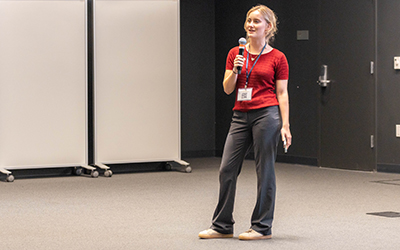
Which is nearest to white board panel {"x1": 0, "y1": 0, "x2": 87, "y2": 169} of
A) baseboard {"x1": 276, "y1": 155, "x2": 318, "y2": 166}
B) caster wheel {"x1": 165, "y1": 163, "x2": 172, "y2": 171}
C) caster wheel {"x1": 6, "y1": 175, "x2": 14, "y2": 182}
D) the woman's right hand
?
caster wheel {"x1": 6, "y1": 175, "x2": 14, "y2": 182}

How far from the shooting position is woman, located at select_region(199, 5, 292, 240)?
312 centimetres

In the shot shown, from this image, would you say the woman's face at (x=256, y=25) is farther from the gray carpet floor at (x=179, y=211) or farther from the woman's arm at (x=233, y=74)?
the gray carpet floor at (x=179, y=211)

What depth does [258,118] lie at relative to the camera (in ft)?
10.3

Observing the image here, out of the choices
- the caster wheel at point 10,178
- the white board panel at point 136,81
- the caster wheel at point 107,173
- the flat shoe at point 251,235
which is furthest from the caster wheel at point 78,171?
the flat shoe at point 251,235

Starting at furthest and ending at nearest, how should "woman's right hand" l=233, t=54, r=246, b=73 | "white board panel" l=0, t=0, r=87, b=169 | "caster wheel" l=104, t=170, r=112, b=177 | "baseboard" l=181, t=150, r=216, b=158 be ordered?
"baseboard" l=181, t=150, r=216, b=158 < "caster wheel" l=104, t=170, r=112, b=177 < "white board panel" l=0, t=0, r=87, b=169 < "woman's right hand" l=233, t=54, r=246, b=73

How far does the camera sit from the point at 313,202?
14.9 feet

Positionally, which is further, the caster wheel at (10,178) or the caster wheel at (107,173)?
the caster wheel at (107,173)


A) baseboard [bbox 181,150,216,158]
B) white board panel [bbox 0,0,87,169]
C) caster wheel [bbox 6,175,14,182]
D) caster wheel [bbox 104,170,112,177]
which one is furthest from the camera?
baseboard [bbox 181,150,216,158]

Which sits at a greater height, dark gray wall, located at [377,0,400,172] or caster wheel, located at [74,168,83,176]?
dark gray wall, located at [377,0,400,172]

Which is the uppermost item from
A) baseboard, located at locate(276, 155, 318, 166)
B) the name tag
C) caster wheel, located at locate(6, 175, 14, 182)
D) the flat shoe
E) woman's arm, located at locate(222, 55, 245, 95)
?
woman's arm, located at locate(222, 55, 245, 95)

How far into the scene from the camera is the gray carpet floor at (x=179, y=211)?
3.15 meters

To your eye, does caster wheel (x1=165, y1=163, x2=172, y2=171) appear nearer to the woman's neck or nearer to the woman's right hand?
the woman's neck

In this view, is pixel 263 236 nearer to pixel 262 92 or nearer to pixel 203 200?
pixel 262 92

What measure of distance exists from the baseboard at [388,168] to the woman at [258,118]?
371cm
